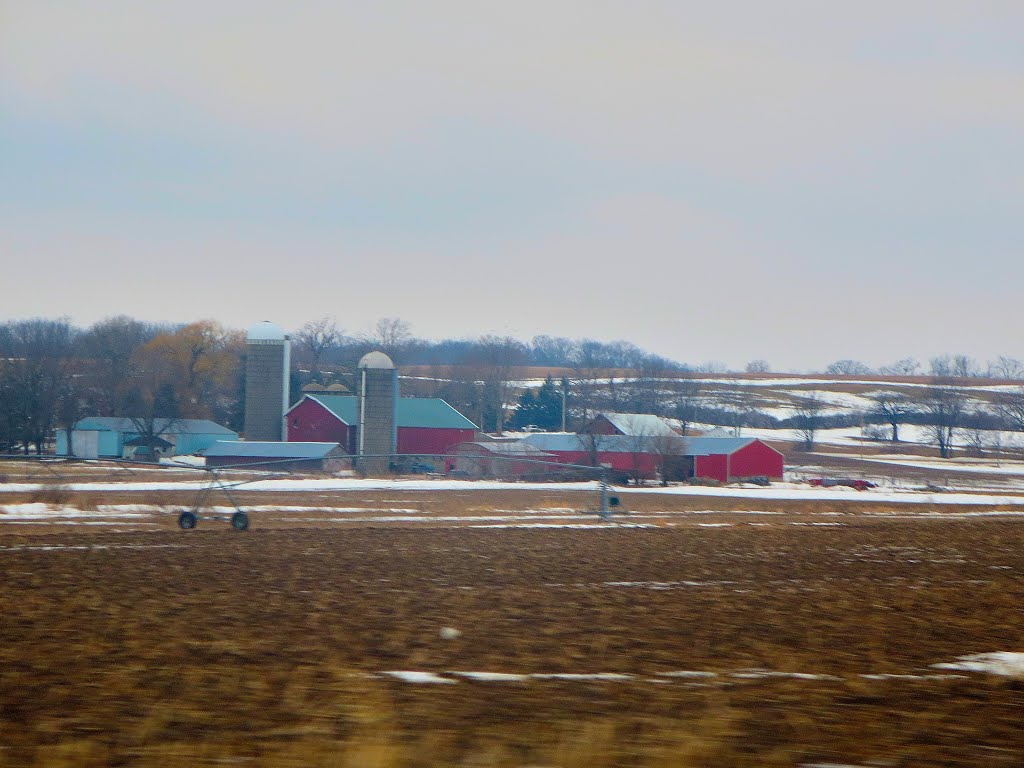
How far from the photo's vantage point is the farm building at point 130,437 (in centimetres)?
9125

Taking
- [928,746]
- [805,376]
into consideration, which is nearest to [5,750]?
[928,746]

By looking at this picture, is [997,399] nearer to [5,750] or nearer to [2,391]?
[2,391]

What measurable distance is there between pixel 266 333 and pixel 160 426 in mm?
14182

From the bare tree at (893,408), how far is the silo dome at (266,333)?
234ft

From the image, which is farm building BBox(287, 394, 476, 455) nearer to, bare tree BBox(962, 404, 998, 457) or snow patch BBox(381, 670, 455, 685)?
bare tree BBox(962, 404, 998, 457)

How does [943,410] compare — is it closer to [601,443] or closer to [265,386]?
[601,443]

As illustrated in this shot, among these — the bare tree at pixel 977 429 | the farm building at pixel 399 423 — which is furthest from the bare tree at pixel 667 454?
the bare tree at pixel 977 429

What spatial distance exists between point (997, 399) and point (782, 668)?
147657 mm

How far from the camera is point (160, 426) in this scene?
93.4 meters

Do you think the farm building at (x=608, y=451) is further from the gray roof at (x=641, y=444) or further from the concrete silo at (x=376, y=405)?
the concrete silo at (x=376, y=405)

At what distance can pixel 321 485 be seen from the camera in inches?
2146

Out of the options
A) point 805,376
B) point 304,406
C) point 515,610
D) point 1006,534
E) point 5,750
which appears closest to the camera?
point 5,750

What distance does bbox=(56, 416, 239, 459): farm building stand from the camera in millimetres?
91250

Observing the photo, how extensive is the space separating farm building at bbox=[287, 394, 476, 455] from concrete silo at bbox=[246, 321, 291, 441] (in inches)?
101
